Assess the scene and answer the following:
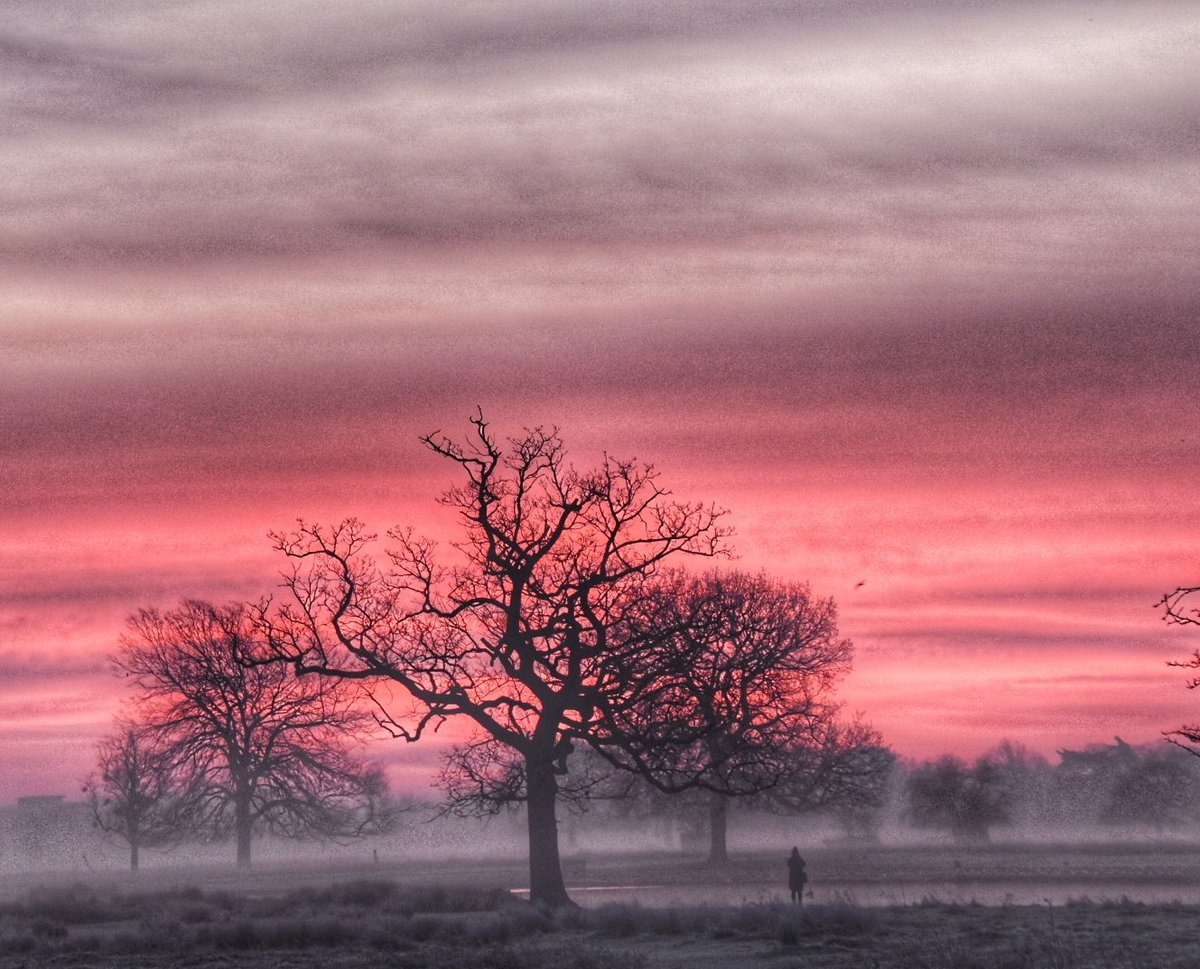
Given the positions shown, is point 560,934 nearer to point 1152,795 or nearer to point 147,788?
point 147,788

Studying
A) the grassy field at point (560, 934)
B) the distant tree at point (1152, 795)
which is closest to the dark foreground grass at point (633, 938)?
the grassy field at point (560, 934)

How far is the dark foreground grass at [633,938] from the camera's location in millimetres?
26156

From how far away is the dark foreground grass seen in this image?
26.2m

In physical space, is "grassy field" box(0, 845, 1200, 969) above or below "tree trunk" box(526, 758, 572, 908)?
below

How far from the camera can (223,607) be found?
7144 centimetres

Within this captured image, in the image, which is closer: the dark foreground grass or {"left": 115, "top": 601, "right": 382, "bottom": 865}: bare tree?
the dark foreground grass

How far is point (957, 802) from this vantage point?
8956cm

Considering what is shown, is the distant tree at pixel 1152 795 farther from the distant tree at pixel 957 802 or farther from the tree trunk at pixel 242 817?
the tree trunk at pixel 242 817

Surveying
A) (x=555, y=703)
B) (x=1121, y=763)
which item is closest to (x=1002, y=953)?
(x=555, y=703)

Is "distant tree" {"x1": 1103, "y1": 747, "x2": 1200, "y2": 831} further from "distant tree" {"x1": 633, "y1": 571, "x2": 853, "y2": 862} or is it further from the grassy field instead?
the grassy field

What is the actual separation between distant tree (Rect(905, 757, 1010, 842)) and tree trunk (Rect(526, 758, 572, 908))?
183 ft

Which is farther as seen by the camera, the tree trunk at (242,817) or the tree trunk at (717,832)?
the tree trunk at (242,817)

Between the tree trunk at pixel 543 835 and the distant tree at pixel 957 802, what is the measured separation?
5579 cm

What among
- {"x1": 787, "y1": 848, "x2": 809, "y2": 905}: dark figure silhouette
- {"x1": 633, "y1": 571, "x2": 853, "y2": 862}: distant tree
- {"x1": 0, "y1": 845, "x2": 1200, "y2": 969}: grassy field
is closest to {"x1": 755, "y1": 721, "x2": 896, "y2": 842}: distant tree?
{"x1": 633, "y1": 571, "x2": 853, "y2": 862}: distant tree
